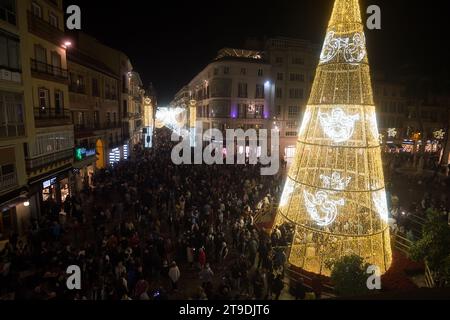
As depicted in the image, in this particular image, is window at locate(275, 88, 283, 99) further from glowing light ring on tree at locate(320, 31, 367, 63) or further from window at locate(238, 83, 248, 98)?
glowing light ring on tree at locate(320, 31, 367, 63)

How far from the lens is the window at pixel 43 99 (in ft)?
63.8

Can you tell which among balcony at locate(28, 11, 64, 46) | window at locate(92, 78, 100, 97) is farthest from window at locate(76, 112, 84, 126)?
balcony at locate(28, 11, 64, 46)

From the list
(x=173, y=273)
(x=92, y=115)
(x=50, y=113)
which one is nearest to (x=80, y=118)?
(x=92, y=115)

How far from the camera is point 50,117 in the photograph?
66.3 ft

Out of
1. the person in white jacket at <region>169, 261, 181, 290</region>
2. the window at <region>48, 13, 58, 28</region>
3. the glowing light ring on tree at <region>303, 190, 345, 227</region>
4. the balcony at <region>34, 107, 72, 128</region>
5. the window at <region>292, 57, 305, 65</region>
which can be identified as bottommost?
the person in white jacket at <region>169, 261, 181, 290</region>

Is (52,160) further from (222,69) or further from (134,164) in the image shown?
(222,69)

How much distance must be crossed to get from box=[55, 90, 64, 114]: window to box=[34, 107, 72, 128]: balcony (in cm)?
7

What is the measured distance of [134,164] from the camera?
1142 inches

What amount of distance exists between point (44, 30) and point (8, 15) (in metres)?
3.61

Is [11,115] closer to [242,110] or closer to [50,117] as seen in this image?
[50,117]

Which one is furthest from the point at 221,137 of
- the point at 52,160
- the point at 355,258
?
the point at 355,258

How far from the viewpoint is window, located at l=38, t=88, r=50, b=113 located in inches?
766

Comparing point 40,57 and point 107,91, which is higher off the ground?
point 40,57

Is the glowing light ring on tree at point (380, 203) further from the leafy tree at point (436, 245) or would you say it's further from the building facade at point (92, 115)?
the building facade at point (92, 115)
